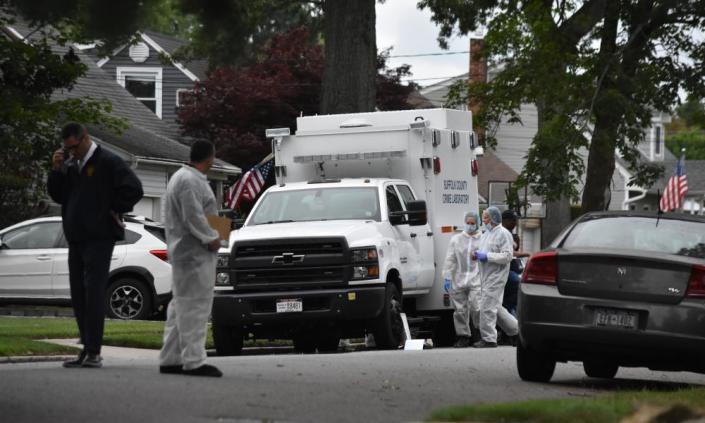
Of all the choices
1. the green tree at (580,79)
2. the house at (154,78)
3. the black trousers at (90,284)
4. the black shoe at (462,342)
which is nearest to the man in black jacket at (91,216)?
the black trousers at (90,284)

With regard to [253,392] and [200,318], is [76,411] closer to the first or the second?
[253,392]

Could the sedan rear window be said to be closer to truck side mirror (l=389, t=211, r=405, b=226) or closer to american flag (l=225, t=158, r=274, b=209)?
truck side mirror (l=389, t=211, r=405, b=226)

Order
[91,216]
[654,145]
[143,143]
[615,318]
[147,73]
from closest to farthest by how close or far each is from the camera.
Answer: [91,216] → [615,318] → [143,143] → [147,73] → [654,145]

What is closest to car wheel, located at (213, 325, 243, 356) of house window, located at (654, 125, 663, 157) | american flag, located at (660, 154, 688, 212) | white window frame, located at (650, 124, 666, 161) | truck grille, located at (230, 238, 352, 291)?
truck grille, located at (230, 238, 352, 291)

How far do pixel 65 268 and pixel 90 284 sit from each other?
1280cm

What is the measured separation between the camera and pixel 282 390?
1048 cm

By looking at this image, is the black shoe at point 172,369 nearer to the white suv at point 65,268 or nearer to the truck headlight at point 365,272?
the truck headlight at point 365,272

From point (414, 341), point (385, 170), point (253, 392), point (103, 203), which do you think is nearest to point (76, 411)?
point (253, 392)

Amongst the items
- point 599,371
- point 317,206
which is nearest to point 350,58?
point 317,206

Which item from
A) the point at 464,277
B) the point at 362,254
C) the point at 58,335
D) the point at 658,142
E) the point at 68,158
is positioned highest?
the point at 658,142

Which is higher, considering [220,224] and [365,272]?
[220,224]

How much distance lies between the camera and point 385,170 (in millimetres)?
20297

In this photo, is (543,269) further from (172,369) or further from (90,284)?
(90,284)

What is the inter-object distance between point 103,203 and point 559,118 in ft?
59.2
